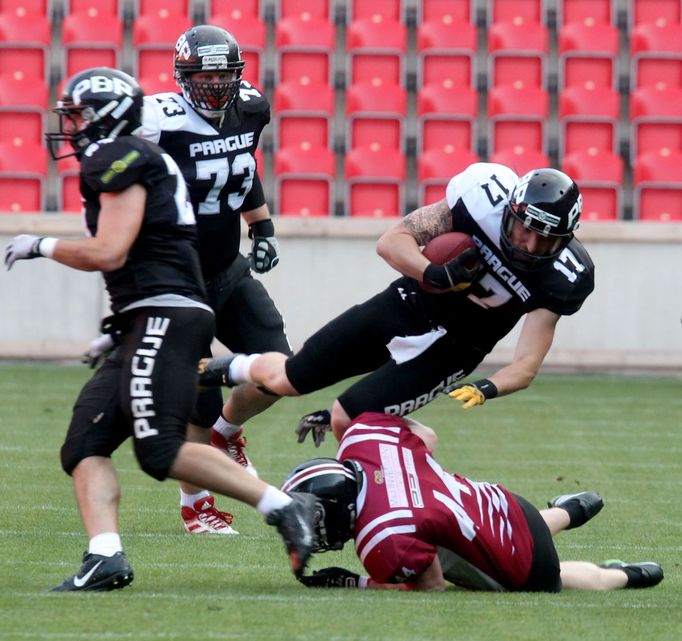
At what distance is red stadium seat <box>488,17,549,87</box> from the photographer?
1305 centimetres

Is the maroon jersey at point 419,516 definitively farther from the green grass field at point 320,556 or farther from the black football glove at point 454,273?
the black football glove at point 454,273

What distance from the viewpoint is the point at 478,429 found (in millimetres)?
8875

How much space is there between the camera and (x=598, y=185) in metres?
12.4

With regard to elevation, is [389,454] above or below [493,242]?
below

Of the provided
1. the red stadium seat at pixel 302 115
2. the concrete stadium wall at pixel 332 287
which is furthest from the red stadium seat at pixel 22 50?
the red stadium seat at pixel 302 115

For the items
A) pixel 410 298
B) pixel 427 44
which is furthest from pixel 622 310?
pixel 410 298

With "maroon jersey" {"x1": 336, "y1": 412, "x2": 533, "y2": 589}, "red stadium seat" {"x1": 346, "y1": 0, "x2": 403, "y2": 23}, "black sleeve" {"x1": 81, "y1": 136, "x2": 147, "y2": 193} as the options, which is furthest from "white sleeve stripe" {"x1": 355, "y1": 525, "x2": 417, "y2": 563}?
"red stadium seat" {"x1": 346, "y1": 0, "x2": 403, "y2": 23}

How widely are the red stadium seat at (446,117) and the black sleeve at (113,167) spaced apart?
8.50m

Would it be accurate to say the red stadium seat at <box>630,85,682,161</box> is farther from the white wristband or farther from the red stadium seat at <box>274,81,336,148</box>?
the white wristband

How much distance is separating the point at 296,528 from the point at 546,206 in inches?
56.9

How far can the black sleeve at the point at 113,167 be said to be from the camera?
4.30m

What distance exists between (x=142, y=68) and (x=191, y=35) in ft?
23.6

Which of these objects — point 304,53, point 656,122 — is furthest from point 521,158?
point 304,53

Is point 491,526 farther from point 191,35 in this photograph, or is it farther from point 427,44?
point 427,44
